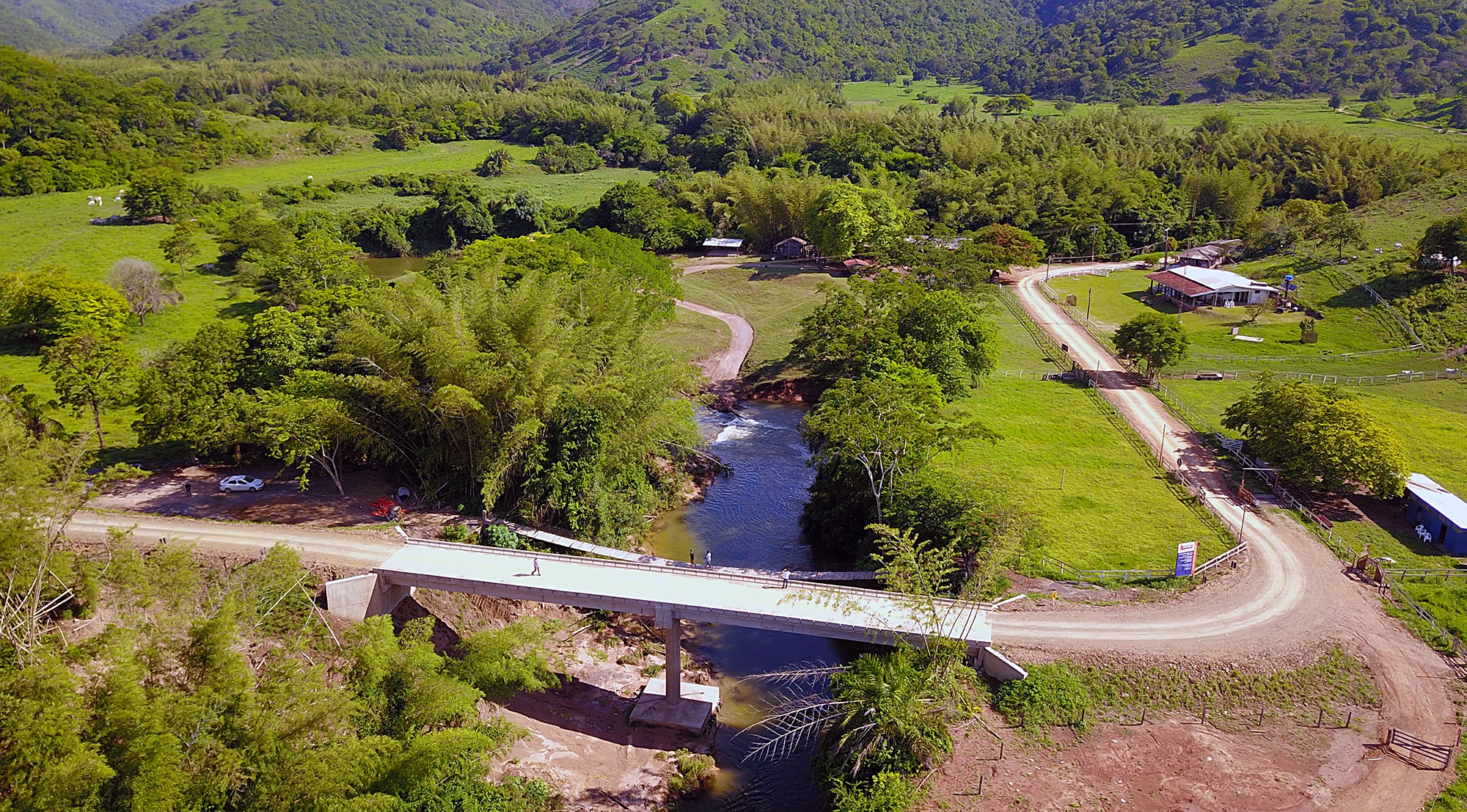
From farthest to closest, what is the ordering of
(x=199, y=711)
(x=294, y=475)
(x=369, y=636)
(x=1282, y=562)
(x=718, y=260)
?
(x=718, y=260) < (x=294, y=475) < (x=1282, y=562) < (x=369, y=636) < (x=199, y=711)

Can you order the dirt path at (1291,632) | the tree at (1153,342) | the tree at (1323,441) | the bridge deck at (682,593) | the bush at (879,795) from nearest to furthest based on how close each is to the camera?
the bush at (879,795) < the dirt path at (1291,632) < the bridge deck at (682,593) < the tree at (1323,441) < the tree at (1153,342)

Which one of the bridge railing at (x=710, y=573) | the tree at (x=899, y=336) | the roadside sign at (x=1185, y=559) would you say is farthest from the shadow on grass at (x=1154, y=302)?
the bridge railing at (x=710, y=573)

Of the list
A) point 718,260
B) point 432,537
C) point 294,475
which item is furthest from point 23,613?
point 718,260

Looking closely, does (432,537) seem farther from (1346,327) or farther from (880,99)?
(880,99)

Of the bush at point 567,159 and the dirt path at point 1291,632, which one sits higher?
the bush at point 567,159

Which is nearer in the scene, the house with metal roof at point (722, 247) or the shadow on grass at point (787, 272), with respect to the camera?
the shadow on grass at point (787, 272)

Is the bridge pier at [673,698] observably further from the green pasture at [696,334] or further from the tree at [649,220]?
the tree at [649,220]

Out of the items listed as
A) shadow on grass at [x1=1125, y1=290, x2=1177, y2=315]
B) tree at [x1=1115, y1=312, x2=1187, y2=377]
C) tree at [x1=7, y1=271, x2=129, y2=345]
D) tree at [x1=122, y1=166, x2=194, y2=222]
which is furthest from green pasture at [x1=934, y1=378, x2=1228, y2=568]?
tree at [x1=122, y1=166, x2=194, y2=222]

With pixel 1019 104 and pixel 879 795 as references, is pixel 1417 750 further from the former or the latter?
pixel 1019 104
